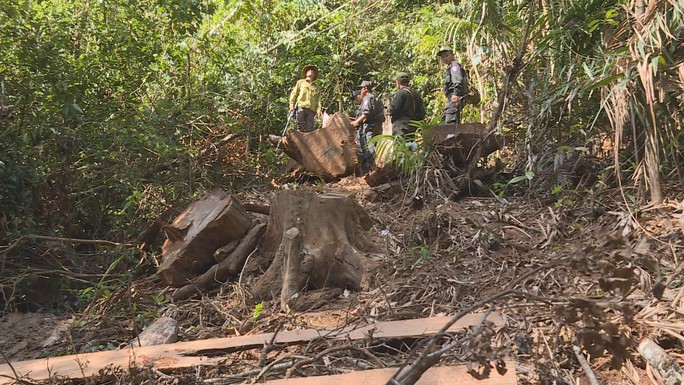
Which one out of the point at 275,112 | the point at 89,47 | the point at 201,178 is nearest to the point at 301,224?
the point at 201,178

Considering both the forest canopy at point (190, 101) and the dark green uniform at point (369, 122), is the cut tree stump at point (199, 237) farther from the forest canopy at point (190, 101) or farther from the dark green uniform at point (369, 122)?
the dark green uniform at point (369, 122)

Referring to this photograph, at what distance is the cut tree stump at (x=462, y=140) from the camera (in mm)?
6785

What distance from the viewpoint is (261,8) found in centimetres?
1188

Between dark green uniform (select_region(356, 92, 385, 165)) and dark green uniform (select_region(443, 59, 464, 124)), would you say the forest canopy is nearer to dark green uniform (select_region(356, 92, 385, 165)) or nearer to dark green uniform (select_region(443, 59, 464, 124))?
dark green uniform (select_region(443, 59, 464, 124))

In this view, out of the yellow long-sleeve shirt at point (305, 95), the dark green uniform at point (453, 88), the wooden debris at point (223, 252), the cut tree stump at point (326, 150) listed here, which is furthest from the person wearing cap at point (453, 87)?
the wooden debris at point (223, 252)

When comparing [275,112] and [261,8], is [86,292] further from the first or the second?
[261,8]

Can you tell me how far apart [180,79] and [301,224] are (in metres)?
4.27

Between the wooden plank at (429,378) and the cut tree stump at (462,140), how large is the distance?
13.7ft

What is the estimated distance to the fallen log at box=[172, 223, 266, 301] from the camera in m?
5.32

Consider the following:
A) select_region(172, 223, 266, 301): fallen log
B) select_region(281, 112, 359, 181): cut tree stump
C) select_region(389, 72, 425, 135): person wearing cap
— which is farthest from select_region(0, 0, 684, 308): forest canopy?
select_region(172, 223, 266, 301): fallen log

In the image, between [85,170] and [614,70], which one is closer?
[614,70]

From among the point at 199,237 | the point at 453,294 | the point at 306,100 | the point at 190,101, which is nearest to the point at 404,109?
the point at 306,100

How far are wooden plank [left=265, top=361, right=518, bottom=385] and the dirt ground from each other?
15 centimetres

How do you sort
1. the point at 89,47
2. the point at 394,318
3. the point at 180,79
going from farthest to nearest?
the point at 180,79 → the point at 89,47 → the point at 394,318
